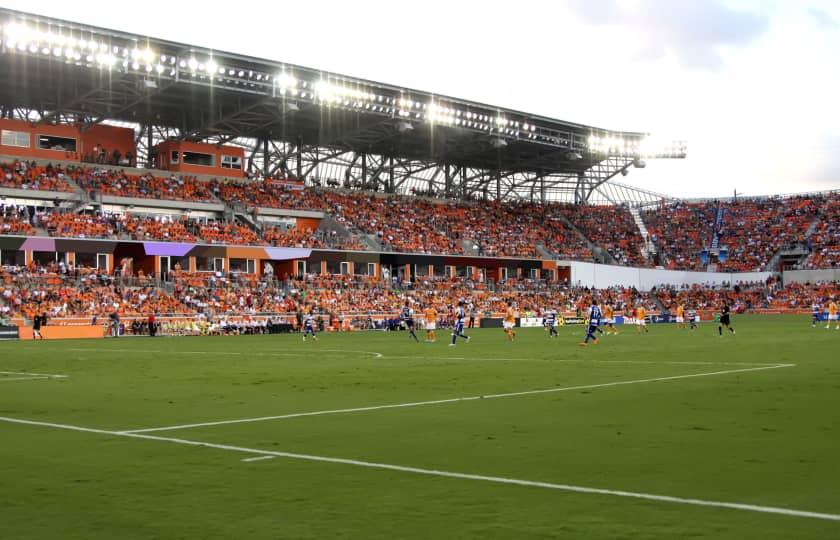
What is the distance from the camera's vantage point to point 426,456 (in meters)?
11.3

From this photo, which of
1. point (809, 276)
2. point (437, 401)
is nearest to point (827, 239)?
point (809, 276)

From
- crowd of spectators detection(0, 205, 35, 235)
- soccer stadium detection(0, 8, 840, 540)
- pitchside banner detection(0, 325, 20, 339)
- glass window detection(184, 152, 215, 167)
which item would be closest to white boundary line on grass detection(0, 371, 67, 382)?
soccer stadium detection(0, 8, 840, 540)

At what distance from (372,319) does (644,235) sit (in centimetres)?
4936

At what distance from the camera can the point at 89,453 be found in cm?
1188

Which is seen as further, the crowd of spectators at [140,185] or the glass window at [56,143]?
the glass window at [56,143]

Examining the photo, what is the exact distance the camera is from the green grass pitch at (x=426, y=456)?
7867 mm

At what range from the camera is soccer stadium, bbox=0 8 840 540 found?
29.7ft

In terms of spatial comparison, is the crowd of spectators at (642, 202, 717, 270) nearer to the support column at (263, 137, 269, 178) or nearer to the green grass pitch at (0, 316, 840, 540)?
the support column at (263, 137, 269, 178)

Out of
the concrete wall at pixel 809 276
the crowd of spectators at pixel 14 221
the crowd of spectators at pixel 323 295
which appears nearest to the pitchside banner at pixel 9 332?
the crowd of spectators at pixel 323 295

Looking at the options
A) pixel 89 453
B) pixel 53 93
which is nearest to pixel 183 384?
pixel 89 453

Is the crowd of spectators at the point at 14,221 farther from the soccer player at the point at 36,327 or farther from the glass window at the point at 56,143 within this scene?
the glass window at the point at 56,143

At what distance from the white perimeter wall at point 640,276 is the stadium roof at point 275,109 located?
39.2ft

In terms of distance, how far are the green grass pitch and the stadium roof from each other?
44.3 meters

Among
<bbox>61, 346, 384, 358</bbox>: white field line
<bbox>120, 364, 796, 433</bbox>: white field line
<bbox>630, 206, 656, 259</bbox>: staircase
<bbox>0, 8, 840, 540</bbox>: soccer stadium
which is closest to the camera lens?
<bbox>0, 8, 840, 540</bbox>: soccer stadium
